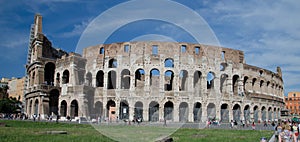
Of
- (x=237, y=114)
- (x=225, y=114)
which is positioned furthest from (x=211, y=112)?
(x=237, y=114)

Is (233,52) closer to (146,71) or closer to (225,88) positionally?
(225,88)

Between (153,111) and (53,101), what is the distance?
14.1m

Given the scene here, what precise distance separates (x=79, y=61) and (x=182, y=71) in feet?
45.9

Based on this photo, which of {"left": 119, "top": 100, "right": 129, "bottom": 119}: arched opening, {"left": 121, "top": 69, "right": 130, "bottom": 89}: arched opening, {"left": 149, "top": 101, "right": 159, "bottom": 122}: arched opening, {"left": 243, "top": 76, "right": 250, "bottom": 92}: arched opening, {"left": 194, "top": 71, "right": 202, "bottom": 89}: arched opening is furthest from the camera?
{"left": 243, "top": 76, "right": 250, "bottom": 92}: arched opening

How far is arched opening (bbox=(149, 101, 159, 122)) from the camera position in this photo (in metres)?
36.8

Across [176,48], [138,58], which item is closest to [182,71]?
[176,48]

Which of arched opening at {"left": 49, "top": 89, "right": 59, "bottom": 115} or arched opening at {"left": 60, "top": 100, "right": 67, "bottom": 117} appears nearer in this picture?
arched opening at {"left": 60, "top": 100, "right": 67, "bottom": 117}

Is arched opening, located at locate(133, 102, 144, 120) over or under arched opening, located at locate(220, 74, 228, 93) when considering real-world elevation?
under

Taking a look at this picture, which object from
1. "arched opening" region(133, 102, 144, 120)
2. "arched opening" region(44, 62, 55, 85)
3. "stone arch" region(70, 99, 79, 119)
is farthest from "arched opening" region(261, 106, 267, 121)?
"arched opening" region(44, 62, 55, 85)

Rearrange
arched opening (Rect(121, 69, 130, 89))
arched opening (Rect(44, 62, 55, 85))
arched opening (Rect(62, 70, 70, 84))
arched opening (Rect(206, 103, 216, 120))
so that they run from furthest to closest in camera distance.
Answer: arched opening (Rect(44, 62, 55, 85)), arched opening (Rect(62, 70, 70, 84)), arched opening (Rect(121, 69, 130, 89)), arched opening (Rect(206, 103, 216, 120))

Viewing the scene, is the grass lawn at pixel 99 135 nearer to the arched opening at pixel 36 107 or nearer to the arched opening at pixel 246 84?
the arched opening at pixel 36 107

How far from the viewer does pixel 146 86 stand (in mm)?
36906

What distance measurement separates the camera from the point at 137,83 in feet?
134

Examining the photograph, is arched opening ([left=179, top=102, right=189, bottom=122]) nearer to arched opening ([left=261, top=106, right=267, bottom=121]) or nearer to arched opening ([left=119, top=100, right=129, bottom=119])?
arched opening ([left=119, top=100, right=129, bottom=119])
